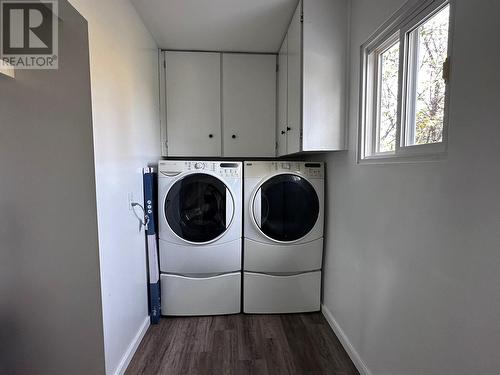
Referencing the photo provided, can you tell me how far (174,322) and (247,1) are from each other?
2.36 meters

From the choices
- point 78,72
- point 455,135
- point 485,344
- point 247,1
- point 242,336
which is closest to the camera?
point 485,344

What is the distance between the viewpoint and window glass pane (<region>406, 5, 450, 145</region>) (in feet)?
3.39

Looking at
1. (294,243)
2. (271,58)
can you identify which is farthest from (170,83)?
(294,243)

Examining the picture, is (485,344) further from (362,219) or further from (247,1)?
(247,1)

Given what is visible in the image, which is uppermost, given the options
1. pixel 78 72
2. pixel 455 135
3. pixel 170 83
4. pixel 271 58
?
pixel 271 58

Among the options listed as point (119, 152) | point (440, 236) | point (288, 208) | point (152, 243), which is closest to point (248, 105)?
point (288, 208)

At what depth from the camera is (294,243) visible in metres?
2.10

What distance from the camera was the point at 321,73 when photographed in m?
1.69

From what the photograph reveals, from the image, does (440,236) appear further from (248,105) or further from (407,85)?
(248,105)

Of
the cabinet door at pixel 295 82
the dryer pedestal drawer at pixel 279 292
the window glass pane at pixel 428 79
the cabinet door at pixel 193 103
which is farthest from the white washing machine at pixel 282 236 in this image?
the window glass pane at pixel 428 79

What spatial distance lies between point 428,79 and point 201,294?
2.00 meters

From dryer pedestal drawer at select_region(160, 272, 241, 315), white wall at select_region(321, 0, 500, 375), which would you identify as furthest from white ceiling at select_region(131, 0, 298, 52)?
dryer pedestal drawer at select_region(160, 272, 241, 315)

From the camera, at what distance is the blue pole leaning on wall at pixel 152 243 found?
1941mm

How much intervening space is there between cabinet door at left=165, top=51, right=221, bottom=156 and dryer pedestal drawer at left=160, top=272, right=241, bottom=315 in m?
1.16
